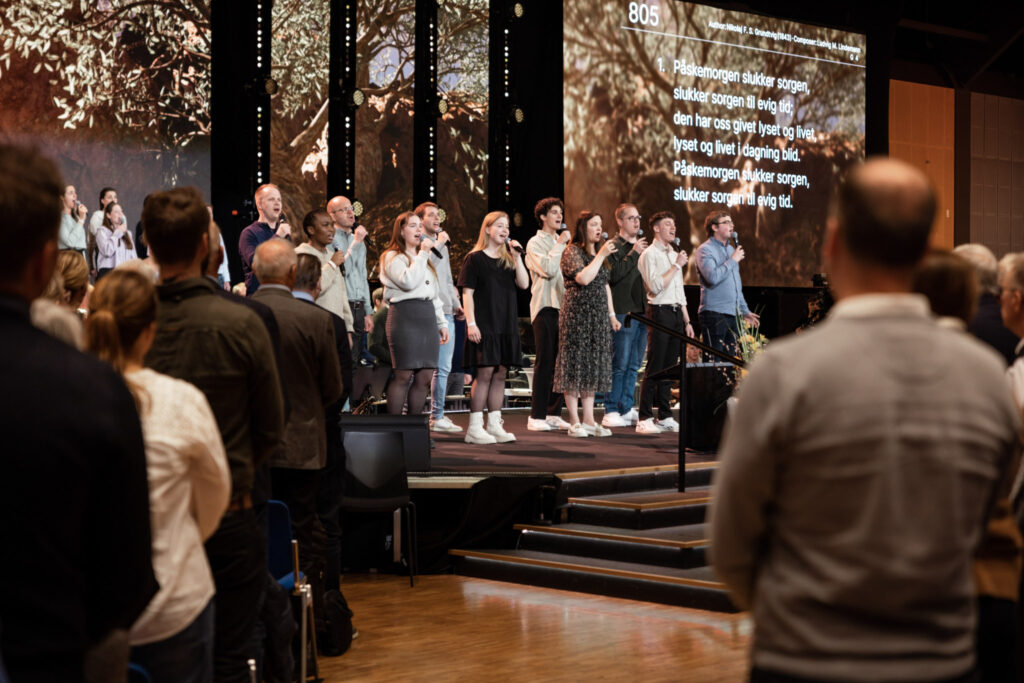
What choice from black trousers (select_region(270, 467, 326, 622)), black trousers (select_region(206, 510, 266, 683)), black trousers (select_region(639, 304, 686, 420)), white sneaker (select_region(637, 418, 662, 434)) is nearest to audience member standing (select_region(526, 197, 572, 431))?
black trousers (select_region(639, 304, 686, 420))

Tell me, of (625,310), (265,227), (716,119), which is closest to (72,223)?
(265,227)

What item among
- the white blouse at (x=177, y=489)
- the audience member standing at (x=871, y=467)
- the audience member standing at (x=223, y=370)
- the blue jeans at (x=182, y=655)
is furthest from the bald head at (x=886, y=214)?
the audience member standing at (x=223, y=370)

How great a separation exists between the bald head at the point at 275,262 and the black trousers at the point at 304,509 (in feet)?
2.11

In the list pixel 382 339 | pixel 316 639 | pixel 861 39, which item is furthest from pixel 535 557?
pixel 861 39

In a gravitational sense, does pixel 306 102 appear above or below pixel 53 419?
above

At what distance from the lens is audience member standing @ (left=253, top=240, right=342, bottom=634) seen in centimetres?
405

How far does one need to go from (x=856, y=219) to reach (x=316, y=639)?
3.63 meters

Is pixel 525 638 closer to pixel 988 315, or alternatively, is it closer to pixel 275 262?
pixel 275 262

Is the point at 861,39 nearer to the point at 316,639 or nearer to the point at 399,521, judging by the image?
the point at 399,521

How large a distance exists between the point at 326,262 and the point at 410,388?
59.7 inches

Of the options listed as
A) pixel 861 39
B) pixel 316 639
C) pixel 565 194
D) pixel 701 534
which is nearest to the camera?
pixel 316 639

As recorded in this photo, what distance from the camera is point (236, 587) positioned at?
2.79 metres

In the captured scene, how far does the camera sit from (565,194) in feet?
34.3

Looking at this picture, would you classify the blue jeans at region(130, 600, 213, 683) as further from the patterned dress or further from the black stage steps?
the patterned dress
